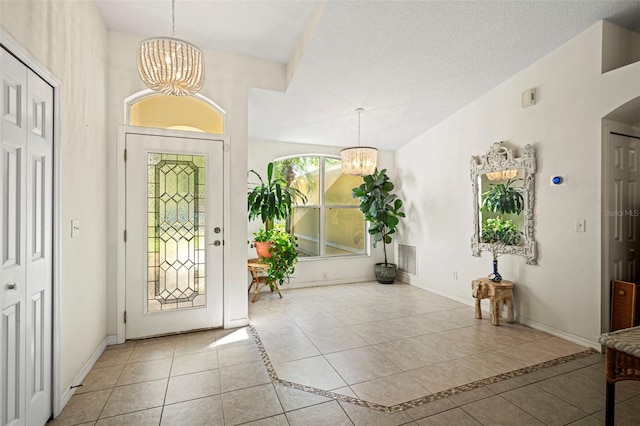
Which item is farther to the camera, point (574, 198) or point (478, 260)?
point (478, 260)

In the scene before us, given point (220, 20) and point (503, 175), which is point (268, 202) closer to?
point (220, 20)

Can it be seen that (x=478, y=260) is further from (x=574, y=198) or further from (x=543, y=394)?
(x=543, y=394)

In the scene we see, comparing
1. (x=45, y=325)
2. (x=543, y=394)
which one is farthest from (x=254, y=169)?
(x=543, y=394)

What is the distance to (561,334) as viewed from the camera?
126 inches

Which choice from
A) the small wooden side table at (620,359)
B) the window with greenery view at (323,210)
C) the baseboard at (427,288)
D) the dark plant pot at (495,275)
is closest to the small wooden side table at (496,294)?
the dark plant pot at (495,275)

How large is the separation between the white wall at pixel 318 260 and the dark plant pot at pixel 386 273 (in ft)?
0.87

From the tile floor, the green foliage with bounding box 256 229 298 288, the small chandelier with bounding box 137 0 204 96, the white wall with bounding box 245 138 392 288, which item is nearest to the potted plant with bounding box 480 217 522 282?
the tile floor

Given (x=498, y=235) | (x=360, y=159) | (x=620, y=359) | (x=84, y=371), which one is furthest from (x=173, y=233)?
(x=498, y=235)

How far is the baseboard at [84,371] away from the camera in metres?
2.09

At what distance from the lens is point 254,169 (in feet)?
16.3

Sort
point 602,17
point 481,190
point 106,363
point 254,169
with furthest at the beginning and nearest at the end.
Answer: point 254,169, point 481,190, point 602,17, point 106,363

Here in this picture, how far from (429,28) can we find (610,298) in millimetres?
3062

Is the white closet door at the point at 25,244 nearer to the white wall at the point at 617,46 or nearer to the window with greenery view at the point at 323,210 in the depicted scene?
the window with greenery view at the point at 323,210

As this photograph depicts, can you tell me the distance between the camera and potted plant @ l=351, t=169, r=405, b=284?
528 cm
